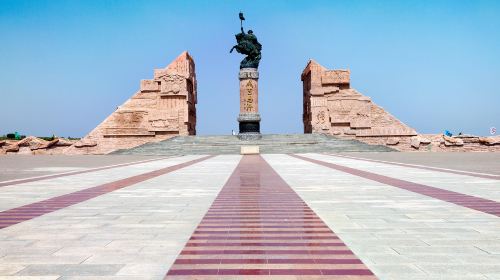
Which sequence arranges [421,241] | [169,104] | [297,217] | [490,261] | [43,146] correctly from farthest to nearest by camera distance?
1. [169,104]
2. [43,146]
3. [297,217]
4. [421,241]
5. [490,261]

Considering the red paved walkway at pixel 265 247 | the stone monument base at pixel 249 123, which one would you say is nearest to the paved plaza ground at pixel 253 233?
the red paved walkway at pixel 265 247

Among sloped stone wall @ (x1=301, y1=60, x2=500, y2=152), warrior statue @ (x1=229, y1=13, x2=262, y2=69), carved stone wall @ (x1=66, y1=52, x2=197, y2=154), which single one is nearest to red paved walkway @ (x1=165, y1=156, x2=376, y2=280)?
warrior statue @ (x1=229, y1=13, x2=262, y2=69)

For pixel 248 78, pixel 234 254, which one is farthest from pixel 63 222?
pixel 248 78

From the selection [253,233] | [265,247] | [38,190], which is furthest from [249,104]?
[265,247]

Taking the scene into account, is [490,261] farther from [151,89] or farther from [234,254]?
[151,89]

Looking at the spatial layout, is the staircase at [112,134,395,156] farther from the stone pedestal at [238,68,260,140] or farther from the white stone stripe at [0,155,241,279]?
the white stone stripe at [0,155,241,279]

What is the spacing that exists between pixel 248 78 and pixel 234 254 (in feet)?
103

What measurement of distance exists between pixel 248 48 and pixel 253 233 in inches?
1277

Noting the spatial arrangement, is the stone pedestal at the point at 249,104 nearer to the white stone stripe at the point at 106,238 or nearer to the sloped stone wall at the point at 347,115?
the sloped stone wall at the point at 347,115

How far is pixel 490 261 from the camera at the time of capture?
3223 mm

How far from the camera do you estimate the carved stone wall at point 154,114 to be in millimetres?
37688

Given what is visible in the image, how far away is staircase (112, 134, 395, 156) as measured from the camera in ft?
93.5

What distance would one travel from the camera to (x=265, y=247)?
371 cm

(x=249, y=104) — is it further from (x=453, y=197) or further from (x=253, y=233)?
(x=253, y=233)
